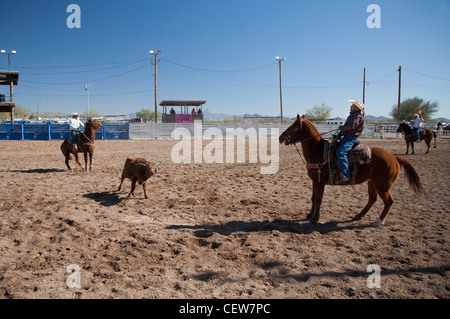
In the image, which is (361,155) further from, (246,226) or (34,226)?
(34,226)

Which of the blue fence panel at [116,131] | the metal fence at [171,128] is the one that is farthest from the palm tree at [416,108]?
the blue fence panel at [116,131]

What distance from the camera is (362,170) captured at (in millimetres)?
5266

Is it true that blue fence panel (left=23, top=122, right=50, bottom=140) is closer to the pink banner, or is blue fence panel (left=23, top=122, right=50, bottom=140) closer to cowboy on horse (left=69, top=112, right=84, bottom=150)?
the pink banner

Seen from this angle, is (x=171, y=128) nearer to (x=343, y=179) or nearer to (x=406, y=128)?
(x=406, y=128)

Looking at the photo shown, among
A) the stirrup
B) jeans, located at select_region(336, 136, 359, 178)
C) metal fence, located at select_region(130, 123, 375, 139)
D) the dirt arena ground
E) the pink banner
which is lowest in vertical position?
the dirt arena ground

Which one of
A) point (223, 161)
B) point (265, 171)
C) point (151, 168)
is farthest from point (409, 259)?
point (223, 161)

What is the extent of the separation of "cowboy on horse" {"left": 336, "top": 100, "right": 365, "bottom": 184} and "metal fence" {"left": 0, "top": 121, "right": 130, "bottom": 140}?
25400 millimetres

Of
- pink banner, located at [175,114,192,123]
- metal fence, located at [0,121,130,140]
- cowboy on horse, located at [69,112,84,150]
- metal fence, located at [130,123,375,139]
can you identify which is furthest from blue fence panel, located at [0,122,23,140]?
cowboy on horse, located at [69,112,84,150]

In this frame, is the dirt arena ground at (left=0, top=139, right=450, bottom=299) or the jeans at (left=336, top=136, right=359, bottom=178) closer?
the dirt arena ground at (left=0, top=139, right=450, bottom=299)

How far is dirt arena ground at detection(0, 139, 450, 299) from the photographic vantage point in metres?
3.24

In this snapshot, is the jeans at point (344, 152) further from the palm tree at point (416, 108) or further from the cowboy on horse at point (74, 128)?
the palm tree at point (416, 108)

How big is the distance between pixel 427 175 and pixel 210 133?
22.5 m
